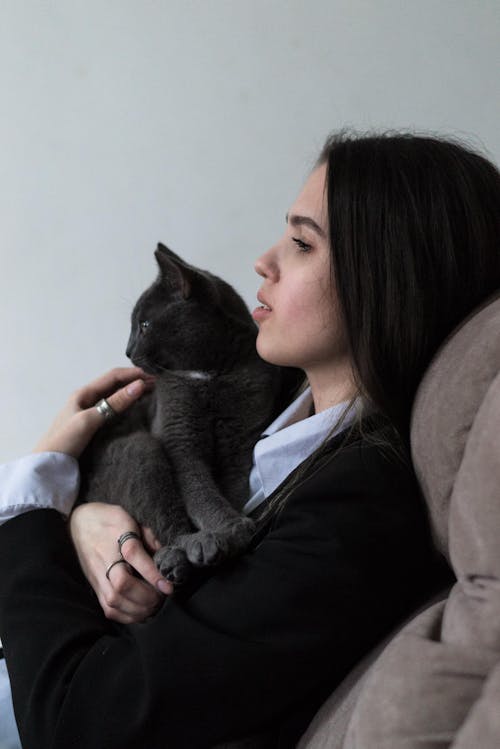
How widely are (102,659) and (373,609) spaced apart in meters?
0.38

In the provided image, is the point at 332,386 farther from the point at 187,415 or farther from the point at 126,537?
the point at 126,537

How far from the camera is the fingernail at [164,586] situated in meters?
0.98

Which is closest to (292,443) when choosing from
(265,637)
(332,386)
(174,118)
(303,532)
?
(332,386)

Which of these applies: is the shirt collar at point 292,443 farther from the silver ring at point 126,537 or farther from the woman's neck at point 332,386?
the silver ring at point 126,537

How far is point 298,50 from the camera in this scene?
1.84 meters

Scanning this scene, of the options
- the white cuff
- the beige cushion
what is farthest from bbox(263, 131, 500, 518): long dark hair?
the white cuff

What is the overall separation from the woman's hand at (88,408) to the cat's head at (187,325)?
0.08 m

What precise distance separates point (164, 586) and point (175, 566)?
4 centimetres

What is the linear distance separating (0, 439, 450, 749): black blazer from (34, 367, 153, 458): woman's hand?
0.42 metres

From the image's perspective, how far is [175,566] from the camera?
0.97m

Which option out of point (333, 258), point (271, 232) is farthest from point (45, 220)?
point (333, 258)

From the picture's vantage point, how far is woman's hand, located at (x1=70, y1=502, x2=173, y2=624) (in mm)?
1023

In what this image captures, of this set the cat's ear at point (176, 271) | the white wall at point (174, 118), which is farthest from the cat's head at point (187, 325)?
the white wall at point (174, 118)

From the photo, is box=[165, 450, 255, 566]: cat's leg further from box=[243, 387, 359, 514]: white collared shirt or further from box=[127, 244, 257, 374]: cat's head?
box=[127, 244, 257, 374]: cat's head
